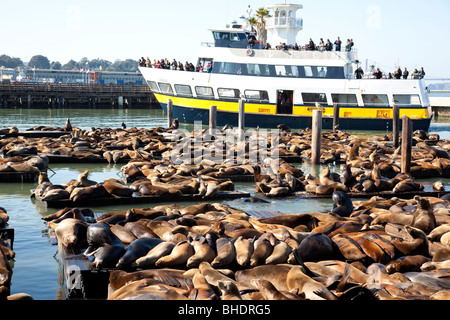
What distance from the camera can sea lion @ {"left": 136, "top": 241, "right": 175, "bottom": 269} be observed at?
5422 millimetres

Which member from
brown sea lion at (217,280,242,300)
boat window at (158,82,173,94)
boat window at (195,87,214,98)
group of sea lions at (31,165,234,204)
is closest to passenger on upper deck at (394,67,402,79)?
boat window at (195,87,214,98)

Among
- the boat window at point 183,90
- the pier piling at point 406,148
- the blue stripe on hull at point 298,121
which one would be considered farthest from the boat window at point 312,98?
the pier piling at point 406,148

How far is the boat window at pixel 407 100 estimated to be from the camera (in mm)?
26219

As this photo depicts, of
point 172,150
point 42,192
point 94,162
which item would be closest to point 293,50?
point 172,150

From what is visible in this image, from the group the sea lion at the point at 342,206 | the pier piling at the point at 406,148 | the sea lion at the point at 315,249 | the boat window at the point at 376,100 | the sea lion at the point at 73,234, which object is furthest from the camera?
the boat window at the point at 376,100

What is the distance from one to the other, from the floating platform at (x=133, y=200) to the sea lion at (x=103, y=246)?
11.4 feet

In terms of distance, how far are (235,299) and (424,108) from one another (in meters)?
24.1

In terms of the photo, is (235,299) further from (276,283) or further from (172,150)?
(172,150)

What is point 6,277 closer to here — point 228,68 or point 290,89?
point 290,89

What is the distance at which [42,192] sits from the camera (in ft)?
31.4

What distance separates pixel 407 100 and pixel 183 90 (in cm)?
1082

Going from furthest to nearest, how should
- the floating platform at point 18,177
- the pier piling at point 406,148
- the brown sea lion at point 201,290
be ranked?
the pier piling at point 406,148, the floating platform at point 18,177, the brown sea lion at point 201,290

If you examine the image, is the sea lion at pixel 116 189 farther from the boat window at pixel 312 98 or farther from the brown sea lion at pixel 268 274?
the boat window at pixel 312 98

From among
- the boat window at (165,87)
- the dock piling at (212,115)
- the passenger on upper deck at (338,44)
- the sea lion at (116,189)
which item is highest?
the passenger on upper deck at (338,44)
